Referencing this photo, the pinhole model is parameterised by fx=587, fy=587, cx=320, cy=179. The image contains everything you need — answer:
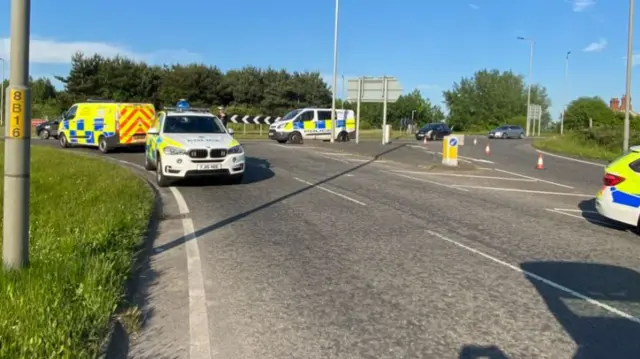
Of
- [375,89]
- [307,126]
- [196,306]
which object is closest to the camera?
[196,306]

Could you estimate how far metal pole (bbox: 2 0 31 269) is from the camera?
193 inches

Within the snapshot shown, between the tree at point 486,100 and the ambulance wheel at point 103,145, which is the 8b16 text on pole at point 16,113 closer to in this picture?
the ambulance wheel at point 103,145

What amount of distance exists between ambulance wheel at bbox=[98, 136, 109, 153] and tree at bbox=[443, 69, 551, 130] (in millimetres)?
83649

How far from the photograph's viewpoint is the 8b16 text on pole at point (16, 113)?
16.2 ft

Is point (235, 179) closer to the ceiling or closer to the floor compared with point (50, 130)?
closer to the floor

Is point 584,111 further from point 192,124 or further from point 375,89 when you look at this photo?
point 192,124

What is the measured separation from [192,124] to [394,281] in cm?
955

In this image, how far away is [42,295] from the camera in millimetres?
4496

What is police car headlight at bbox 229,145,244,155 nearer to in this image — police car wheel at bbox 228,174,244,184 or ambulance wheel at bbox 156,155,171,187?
police car wheel at bbox 228,174,244,184

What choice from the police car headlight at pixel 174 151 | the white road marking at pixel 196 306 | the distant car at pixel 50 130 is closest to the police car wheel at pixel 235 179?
the police car headlight at pixel 174 151

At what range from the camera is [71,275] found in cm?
512

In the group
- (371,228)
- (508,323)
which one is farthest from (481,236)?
(508,323)

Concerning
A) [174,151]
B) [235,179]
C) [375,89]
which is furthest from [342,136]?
[174,151]

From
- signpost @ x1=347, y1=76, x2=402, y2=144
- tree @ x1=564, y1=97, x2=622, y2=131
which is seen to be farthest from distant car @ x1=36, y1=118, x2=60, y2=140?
tree @ x1=564, y1=97, x2=622, y2=131
